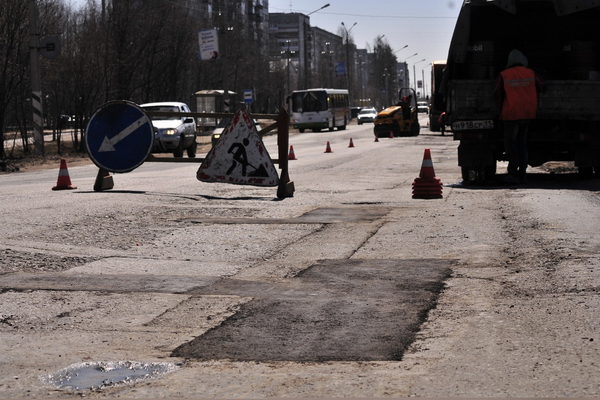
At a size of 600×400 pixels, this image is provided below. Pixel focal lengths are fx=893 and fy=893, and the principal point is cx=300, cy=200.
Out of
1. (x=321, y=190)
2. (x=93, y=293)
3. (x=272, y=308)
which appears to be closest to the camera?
(x=272, y=308)

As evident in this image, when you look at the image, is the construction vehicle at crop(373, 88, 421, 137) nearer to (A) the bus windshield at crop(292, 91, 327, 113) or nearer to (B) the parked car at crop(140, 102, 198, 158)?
(A) the bus windshield at crop(292, 91, 327, 113)

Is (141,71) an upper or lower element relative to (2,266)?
upper

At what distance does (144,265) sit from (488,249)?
303 centimetres

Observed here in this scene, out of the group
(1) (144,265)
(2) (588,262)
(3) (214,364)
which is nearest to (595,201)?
(2) (588,262)

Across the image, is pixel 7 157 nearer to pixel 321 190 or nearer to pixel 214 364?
pixel 321 190

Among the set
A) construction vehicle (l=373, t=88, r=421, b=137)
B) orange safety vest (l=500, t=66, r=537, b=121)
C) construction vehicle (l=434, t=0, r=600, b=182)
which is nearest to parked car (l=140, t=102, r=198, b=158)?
construction vehicle (l=434, t=0, r=600, b=182)

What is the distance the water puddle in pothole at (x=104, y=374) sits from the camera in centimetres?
421

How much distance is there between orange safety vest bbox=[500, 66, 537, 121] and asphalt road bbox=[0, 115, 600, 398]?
2.57m

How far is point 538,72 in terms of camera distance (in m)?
15.7

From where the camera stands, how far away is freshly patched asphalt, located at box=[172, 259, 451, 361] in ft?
15.6

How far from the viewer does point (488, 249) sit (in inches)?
314

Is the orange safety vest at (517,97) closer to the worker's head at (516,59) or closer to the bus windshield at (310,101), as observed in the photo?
the worker's head at (516,59)

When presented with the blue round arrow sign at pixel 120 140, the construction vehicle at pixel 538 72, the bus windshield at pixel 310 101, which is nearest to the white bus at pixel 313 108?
the bus windshield at pixel 310 101

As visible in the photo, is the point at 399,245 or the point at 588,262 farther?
the point at 399,245
